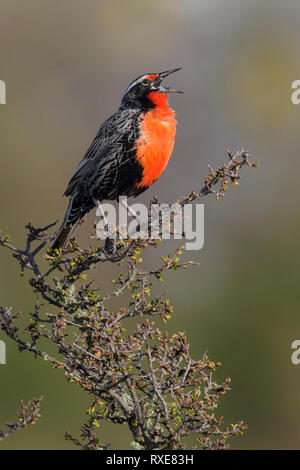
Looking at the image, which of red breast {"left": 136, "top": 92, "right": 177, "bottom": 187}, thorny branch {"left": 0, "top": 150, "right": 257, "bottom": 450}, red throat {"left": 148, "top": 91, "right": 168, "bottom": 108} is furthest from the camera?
red throat {"left": 148, "top": 91, "right": 168, "bottom": 108}

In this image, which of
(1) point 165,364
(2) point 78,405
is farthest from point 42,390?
(1) point 165,364

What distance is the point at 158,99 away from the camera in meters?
6.77

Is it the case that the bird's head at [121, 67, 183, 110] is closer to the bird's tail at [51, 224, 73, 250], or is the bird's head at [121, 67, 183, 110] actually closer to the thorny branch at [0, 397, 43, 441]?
the bird's tail at [51, 224, 73, 250]

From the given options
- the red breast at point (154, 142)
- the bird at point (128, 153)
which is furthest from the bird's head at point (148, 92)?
the red breast at point (154, 142)

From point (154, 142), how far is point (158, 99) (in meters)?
0.53

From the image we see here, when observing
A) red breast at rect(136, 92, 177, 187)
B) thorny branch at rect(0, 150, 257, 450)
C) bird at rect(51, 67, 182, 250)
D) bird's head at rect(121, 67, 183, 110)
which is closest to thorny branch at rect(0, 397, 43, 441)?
thorny branch at rect(0, 150, 257, 450)

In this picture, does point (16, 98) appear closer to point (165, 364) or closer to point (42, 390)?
point (42, 390)

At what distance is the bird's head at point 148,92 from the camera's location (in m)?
6.77

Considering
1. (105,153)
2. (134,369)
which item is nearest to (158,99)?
(105,153)

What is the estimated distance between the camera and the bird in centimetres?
646

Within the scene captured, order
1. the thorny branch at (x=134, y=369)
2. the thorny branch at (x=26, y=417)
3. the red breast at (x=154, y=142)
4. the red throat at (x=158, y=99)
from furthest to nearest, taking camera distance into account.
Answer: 1. the red throat at (x=158, y=99)
2. the red breast at (x=154, y=142)
3. the thorny branch at (x=134, y=369)
4. the thorny branch at (x=26, y=417)

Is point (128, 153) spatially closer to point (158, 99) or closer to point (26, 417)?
point (158, 99)

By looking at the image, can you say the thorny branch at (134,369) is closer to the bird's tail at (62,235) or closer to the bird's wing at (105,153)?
the bird's tail at (62,235)

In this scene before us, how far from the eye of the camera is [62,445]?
346 inches
